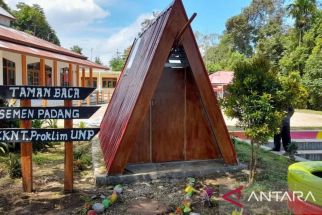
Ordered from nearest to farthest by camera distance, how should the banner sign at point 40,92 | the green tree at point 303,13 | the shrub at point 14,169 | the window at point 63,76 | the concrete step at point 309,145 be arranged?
the banner sign at point 40,92 < the shrub at point 14,169 < the concrete step at point 309,145 < the window at point 63,76 < the green tree at point 303,13

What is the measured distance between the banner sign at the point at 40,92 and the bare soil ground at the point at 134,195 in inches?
56.8

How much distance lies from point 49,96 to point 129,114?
1.30m

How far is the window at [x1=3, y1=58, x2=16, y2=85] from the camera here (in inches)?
638

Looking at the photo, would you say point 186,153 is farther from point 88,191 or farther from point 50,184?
point 50,184

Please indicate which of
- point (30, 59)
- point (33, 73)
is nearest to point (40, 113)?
point (30, 59)

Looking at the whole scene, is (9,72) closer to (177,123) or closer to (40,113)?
(177,123)

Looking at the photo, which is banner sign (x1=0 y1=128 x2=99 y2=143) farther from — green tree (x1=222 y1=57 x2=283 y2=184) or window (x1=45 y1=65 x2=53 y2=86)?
window (x1=45 y1=65 x2=53 y2=86)

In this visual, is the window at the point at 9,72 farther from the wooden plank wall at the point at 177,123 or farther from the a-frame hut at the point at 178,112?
the wooden plank wall at the point at 177,123

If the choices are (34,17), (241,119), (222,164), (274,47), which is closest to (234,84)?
(241,119)

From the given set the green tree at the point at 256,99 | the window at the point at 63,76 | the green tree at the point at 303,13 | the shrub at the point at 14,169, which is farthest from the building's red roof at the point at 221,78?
the shrub at the point at 14,169

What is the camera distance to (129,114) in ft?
17.1

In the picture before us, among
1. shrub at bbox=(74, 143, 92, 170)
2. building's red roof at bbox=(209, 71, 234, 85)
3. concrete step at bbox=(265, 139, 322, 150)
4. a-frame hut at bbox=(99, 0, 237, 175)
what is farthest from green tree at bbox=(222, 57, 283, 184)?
building's red roof at bbox=(209, 71, 234, 85)

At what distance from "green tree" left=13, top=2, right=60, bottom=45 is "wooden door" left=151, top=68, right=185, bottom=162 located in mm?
42473

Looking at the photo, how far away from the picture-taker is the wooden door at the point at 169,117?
607 centimetres
